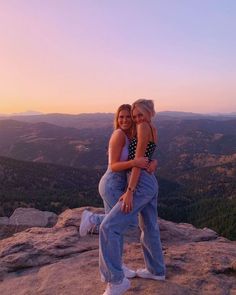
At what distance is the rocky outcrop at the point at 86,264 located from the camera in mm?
8594

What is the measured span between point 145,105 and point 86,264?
13.8 feet

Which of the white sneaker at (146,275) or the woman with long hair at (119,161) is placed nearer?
the woman with long hair at (119,161)

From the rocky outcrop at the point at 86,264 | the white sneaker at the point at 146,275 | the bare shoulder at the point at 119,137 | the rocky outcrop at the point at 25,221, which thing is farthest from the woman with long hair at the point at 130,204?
the rocky outcrop at the point at 25,221

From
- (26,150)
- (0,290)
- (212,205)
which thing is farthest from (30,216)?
(26,150)

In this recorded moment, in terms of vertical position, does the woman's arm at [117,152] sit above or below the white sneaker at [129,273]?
above

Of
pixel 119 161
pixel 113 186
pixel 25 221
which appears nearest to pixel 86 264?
pixel 113 186

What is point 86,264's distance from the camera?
9781 millimetres

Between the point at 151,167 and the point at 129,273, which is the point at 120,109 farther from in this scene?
the point at 129,273

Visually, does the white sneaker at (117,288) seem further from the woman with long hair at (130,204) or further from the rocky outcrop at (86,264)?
the rocky outcrop at (86,264)

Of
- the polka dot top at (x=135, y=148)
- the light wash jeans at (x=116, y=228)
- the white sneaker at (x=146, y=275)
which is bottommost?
the white sneaker at (x=146, y=275)

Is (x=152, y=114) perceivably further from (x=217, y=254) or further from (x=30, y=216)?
(x=30, y=216)

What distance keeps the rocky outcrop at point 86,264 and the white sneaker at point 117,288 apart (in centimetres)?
37

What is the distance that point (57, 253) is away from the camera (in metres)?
10.5

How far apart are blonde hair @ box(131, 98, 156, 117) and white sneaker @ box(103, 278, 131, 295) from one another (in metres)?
3.22
